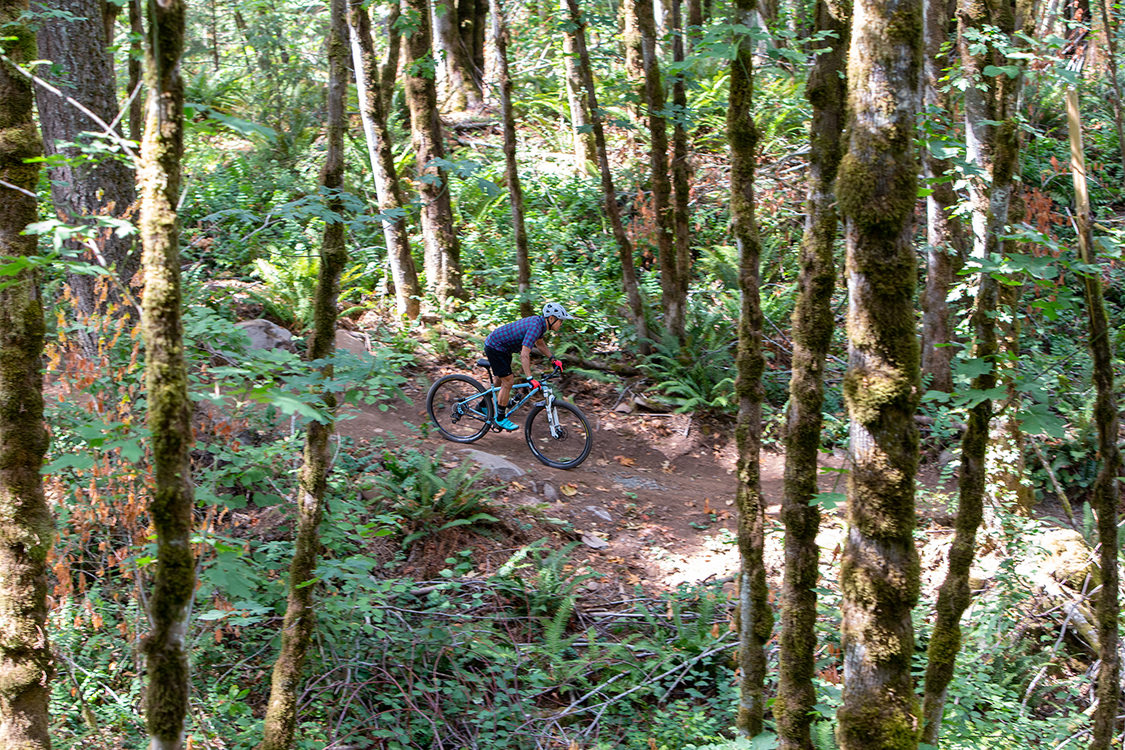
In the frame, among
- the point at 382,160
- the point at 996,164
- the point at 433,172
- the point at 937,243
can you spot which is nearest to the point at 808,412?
the point at 996,164

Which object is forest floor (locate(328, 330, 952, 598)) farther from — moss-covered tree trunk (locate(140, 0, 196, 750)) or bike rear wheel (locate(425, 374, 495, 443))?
moss-covered tree trunk (locate(140, 0, 196, 750))

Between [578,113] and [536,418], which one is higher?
[578,113]

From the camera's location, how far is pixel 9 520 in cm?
295

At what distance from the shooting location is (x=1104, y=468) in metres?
3.47

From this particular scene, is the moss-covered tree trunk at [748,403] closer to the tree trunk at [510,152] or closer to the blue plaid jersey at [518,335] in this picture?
the blue plaid jersey at [518,335]

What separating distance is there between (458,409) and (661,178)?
4733 mm

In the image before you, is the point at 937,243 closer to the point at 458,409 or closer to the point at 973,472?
the point at 458,409

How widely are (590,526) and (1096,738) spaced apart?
539 centimetres

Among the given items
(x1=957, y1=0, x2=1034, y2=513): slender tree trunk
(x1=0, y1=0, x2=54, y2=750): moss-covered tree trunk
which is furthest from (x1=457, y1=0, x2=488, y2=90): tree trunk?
(x1=0, y1=0, x2=54, y2=750): moss-covered tree trunk

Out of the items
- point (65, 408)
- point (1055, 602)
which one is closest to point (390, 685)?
point (65, 408)

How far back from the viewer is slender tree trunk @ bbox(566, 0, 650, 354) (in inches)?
399

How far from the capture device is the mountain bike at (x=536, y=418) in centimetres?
976

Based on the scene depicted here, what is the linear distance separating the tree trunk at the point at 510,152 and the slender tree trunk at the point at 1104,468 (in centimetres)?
810

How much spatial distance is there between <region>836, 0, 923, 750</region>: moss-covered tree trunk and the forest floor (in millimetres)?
3494
